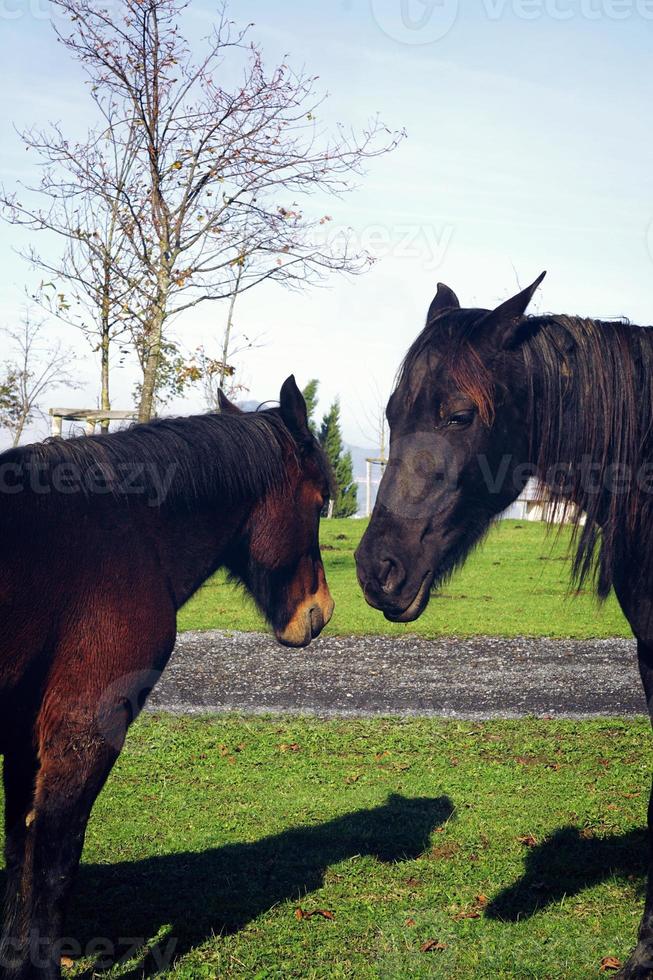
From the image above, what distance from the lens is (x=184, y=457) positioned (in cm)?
388

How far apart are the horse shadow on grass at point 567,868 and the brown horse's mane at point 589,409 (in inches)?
76.5

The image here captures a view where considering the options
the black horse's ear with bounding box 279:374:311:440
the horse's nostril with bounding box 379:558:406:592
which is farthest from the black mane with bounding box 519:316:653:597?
the black horse's ear with bounding box 279:374:311:440

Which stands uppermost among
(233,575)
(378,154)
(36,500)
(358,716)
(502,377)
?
(378,154)

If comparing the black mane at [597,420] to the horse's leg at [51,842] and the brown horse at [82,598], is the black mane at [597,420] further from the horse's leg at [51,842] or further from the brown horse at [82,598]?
the horse's leg at [51,842]

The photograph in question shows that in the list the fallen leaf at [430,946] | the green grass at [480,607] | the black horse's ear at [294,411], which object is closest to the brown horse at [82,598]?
the black horse's ear at [294,411]

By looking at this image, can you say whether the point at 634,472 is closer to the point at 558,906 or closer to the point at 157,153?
the point at 558,906

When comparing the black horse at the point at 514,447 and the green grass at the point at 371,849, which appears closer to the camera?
the black horse at the point at 514,447

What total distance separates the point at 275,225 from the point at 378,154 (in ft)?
6.61

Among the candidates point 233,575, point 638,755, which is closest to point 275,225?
point 638,755

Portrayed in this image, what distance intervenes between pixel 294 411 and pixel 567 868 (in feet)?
9.53

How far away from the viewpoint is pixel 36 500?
11.1ft

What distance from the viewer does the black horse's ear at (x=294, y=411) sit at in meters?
4.21

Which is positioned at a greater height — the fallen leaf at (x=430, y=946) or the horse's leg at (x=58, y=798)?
the horse's leg at (x=58, y=798)

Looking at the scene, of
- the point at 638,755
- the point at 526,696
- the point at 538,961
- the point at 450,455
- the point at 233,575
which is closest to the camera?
the point at 450,455
